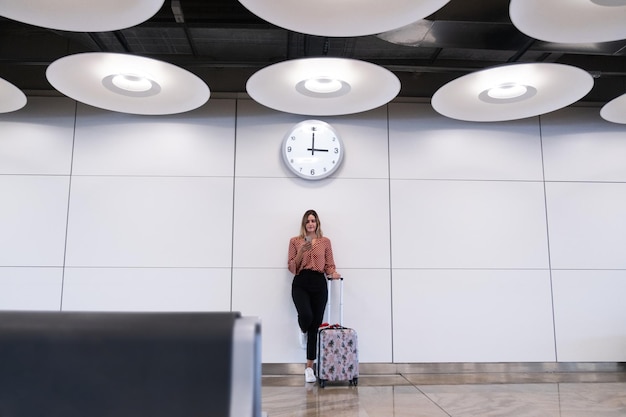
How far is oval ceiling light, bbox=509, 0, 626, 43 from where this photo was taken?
7.77ft

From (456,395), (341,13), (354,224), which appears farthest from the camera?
(354,224)

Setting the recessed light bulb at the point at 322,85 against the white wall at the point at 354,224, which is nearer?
the recessed light bulb at the point at 322,85

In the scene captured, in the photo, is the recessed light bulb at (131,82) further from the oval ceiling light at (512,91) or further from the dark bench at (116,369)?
the dark bench at (116,369)

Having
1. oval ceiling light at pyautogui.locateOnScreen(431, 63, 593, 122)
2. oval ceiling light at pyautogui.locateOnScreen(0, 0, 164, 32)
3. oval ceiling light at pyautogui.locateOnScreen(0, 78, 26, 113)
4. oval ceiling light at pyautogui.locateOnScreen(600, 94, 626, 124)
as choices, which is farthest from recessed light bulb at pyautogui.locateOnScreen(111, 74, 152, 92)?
oval ceiling light at pyautogui.locateOnScreen(600, 94, 626, 124)

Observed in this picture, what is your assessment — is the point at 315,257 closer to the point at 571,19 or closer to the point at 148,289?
the point at 148,289

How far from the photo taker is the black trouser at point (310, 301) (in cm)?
385

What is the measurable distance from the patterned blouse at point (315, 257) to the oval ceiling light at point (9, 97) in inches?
101

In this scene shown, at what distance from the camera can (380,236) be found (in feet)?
14.0

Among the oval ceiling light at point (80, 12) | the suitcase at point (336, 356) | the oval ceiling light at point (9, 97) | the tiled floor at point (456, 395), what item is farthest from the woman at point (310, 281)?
the oval ceiling light at point (9, 97)

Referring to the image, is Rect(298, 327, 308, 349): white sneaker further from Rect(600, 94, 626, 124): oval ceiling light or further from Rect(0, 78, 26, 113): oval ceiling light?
Rect(600, 94, 626, 124): oval ceiling light

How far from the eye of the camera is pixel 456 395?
Result: 10.7 feet

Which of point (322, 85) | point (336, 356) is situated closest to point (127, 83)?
point (322, 85)

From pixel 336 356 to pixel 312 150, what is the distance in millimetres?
1923

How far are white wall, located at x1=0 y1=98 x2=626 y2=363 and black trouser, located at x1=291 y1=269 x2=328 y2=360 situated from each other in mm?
257
